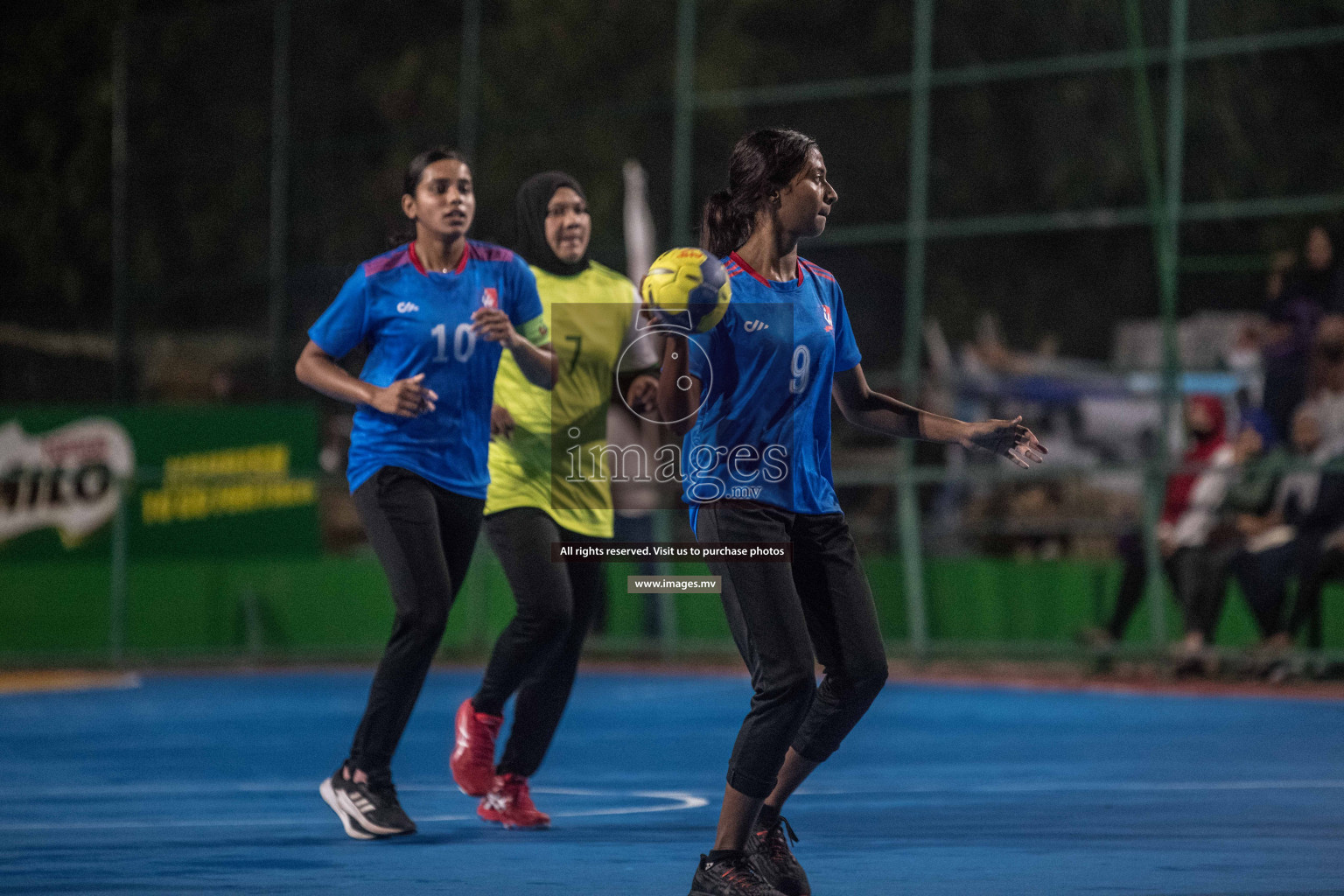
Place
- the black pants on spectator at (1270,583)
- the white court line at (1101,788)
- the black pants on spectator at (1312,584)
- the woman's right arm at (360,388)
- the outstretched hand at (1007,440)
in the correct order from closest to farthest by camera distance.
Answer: the outstretched hand at (1007,440), the woman's right arm at (360,388), the white court line at (1101,788), the black pants on spectator at (1312,584), the black pants on spectator at (1270,583)

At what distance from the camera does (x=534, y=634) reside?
7941mm

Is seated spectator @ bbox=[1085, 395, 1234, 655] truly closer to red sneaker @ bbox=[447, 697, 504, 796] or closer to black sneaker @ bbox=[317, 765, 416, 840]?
red sneaker @ bbox=[447, 697, 504, 796]

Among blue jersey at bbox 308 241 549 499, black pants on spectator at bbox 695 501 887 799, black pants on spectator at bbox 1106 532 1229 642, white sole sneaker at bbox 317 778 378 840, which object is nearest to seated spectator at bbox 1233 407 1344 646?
black pants on spectator at bbox 1106 532 1229 642

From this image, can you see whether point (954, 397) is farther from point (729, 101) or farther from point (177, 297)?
point (177, 297)

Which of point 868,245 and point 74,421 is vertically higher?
point 868,245

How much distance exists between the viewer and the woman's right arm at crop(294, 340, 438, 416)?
24.0 feet

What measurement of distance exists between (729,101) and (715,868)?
45.0 feet

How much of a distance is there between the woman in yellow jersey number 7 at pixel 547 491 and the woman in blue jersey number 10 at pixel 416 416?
24 centimetres

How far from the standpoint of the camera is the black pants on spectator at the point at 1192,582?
49.3 feet

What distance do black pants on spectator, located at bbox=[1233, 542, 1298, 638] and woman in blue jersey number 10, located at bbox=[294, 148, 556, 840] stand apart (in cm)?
808

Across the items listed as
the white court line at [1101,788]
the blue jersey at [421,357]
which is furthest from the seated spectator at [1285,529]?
the blue jersey at [421,357]

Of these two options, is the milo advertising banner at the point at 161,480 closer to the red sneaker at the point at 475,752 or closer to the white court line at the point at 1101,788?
Answer: the white court line at the point at 1101,788

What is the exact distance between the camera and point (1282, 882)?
6445mm

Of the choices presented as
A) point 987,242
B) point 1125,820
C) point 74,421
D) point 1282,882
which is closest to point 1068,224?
point 987,242
